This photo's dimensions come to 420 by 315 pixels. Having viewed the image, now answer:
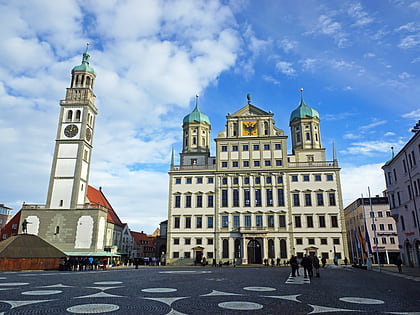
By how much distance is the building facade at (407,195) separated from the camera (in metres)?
33.4

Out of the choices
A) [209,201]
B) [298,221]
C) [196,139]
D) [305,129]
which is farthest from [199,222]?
[305,129]

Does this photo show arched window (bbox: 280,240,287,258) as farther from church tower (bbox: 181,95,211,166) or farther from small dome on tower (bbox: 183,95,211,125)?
small dome on tower (bbox: 183,95,211,125)

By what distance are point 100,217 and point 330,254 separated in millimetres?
35604

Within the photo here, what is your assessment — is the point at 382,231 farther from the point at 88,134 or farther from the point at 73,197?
the point at 88,134

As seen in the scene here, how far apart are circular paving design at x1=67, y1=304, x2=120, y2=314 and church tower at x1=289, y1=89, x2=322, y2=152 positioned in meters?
52.5

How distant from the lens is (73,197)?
49.3 meters

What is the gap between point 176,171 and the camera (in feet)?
184

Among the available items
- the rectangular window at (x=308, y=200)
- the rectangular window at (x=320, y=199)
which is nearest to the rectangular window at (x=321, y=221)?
the rectangular window at (x=320, y=199)

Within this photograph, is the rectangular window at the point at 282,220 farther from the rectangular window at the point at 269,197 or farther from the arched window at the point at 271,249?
the arched window at the point at 271,249

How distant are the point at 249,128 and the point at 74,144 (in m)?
29.2

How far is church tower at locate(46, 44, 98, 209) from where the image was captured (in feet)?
164

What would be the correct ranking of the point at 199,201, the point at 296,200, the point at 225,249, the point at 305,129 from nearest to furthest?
the point at 225,249 → the point at 296,200 → the point at 199,201 → the point at 305,129

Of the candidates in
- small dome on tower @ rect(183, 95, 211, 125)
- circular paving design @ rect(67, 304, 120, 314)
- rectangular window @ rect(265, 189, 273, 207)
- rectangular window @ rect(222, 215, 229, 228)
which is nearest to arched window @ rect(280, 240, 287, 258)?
rectangular window @ rect(265, 189, 273, 207)

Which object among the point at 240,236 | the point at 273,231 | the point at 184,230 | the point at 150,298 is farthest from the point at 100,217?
the point at 150,298
